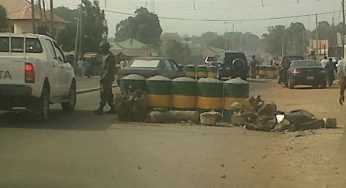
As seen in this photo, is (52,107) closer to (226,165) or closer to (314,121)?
(314,121)

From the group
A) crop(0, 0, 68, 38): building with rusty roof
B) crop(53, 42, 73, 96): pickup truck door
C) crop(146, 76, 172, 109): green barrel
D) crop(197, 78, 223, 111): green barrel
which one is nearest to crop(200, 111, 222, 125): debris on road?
crop(197, 78, 223, 111): green barrel

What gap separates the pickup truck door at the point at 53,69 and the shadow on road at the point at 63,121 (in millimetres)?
687

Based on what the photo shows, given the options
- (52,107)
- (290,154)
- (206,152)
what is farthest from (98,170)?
(52,107)

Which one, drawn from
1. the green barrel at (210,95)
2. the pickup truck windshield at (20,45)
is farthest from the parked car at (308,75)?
the pickup truck windshield at (20,45)

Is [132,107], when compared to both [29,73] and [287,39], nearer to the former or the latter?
[29,73]

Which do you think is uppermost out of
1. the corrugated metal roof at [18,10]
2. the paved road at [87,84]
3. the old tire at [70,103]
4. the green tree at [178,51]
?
the corrugated metal roof at [18,10]

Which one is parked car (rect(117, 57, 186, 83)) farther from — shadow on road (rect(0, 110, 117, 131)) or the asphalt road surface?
the asphalt road surface

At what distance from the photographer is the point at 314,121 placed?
14.7 m

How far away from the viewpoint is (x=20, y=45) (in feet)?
51.8

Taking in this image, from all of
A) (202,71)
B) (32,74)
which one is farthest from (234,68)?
(32,74)

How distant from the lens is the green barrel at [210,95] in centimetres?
1602

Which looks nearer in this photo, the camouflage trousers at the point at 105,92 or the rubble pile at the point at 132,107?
the rubble pile at the point at 132,107

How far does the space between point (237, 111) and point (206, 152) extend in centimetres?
409

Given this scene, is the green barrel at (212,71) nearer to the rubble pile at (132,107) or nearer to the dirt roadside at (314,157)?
the dirt roadside at (314,157)
